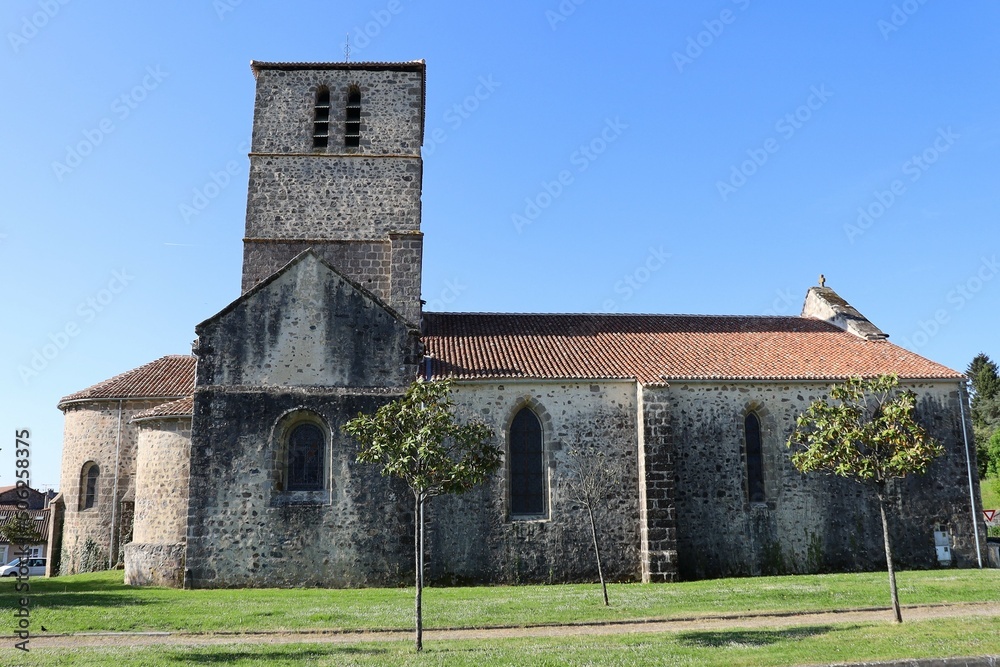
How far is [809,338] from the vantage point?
84.2 ft

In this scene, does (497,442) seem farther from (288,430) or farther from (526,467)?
(288,430)

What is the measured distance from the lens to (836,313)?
27547mm

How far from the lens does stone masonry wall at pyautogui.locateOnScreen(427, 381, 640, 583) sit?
65.6 ft

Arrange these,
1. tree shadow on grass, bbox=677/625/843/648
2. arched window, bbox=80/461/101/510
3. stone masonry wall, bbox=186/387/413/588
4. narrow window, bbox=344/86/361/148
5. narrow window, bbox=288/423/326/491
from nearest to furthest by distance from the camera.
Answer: tree shadow on grass, bbox=677/625/843/648
stone masonry wall, bbox=186/387/413/588
narrow window, bbox=288/423/326/491
narrow window, bbox=344/86/361/148
arched window, bbox=80/461/101/510

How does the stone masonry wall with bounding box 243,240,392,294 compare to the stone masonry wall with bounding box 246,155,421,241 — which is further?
the stone masonry wall with bounding box 246,155,421,241

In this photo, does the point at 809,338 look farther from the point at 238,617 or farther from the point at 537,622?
the point at 238,617

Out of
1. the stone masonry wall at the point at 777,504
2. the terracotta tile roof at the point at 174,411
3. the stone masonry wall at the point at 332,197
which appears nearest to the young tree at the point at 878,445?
the stone masonry wall at the point at 777,504

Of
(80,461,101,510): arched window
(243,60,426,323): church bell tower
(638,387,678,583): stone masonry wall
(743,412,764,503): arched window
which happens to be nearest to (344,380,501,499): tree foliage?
(638,387,678,583): stone masonry wall

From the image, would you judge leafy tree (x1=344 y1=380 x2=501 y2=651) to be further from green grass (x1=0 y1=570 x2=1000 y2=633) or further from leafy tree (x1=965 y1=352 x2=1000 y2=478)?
leafy tree (x1=965 y1=352 x2=1000 y2=478)

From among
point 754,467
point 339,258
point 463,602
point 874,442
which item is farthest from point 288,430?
point 874,442

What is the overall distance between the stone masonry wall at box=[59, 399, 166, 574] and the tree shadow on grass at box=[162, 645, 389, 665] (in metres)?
16.5

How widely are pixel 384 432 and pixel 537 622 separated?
4.39 metres

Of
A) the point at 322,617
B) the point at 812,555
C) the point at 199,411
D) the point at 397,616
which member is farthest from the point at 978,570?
the point at 199,411

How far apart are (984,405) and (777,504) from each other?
54.2 m
